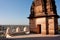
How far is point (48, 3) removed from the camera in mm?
16094

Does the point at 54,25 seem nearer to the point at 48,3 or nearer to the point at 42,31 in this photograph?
the point at 42,31

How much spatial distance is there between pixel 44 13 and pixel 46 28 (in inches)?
74.1

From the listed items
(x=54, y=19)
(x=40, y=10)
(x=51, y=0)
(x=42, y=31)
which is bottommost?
(x=42, y=31)

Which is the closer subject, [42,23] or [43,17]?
[43,17]

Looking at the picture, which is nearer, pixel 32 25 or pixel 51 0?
pixel 51 0

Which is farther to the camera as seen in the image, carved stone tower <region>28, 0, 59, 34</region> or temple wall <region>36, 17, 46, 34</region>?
temple wall <region>36, 17, 46, 34</region>

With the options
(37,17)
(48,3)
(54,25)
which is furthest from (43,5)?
(54,25)

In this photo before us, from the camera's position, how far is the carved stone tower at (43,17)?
50.5 feet

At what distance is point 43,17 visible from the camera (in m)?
15.7

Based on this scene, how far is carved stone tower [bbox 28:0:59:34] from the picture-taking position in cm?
1538

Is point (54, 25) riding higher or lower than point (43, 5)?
lower

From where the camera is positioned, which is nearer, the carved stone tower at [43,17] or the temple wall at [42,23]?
the carved stone tower at [43,17]

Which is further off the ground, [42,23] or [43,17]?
[43,17]

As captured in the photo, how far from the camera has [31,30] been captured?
Result: 1727 cm
